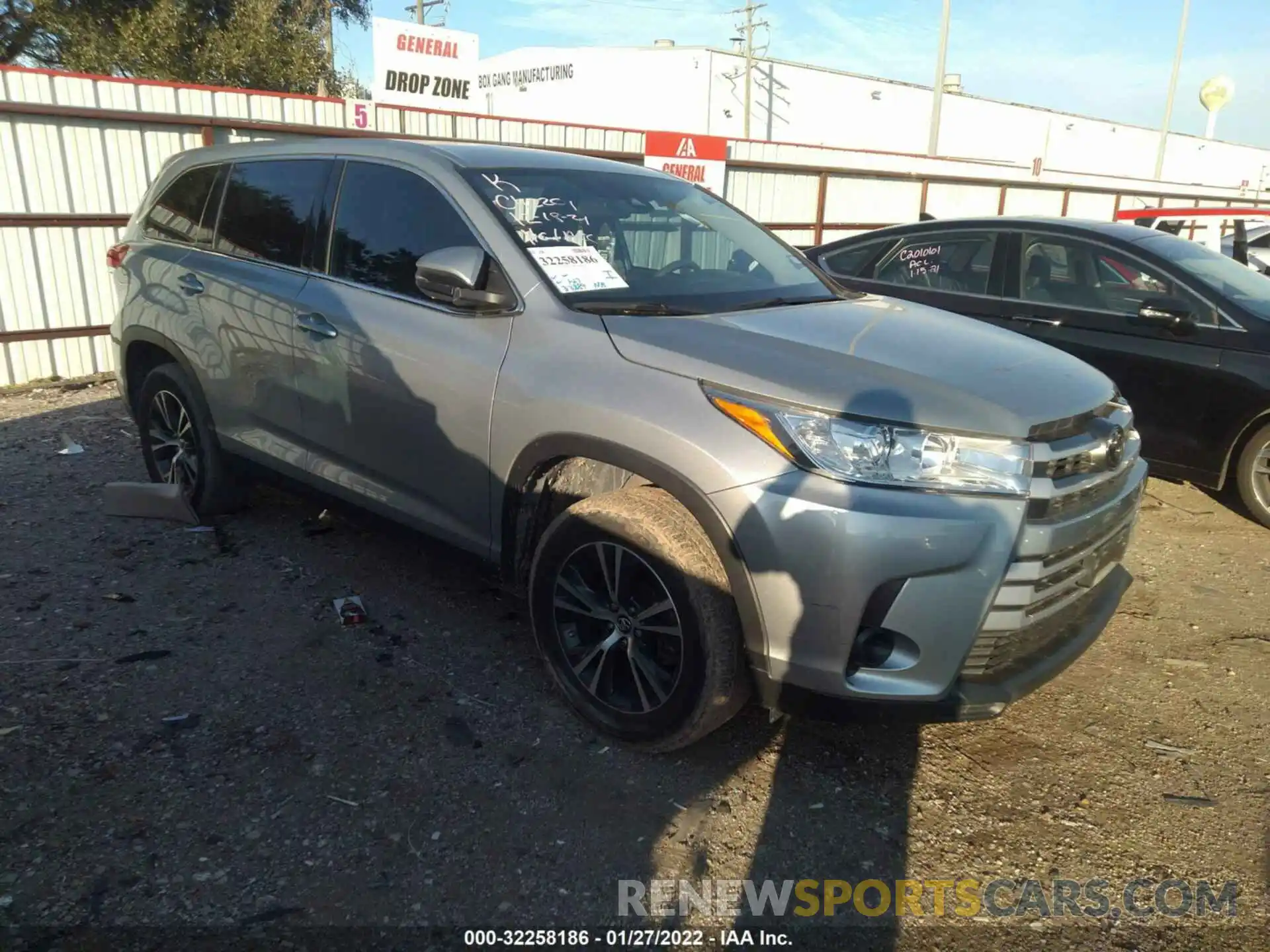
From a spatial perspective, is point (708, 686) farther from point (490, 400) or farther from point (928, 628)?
point (490, 400)

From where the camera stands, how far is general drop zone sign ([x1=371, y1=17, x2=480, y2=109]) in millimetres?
15672

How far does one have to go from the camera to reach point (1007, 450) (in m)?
2.48

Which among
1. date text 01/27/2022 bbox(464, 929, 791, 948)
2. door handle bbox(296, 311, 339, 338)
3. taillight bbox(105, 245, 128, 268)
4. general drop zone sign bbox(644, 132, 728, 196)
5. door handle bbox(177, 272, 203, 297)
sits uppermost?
general drop zone sign bbox(644, 132, 728, 196)

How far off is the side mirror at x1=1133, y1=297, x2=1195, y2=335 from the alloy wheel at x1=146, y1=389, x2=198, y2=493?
5175 mm

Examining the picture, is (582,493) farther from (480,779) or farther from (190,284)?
(190,284)

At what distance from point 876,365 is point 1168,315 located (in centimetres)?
338

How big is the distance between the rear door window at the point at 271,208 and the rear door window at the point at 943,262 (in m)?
3.96

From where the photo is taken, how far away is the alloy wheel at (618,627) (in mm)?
2766

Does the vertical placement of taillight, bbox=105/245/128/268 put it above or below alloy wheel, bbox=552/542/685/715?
above

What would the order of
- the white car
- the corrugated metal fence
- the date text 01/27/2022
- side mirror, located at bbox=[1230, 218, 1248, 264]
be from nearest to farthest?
the date text 01/27/2022 < the corrugated metal fence < side mirror, located at bbox=[1230, 218, 1248, 264] < the white car

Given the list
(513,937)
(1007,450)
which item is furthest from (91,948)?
(1007,450)

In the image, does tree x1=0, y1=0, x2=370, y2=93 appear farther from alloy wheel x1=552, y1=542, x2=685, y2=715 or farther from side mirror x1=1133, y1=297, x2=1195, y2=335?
alloy wheel x1=552, y1=542, x2=685, y2=715

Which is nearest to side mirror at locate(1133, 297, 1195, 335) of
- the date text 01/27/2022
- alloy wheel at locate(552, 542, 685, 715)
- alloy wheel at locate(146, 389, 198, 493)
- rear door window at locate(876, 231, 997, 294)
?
rear door window at locate(876, 231, 997, 294)

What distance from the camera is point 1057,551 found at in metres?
2.56
